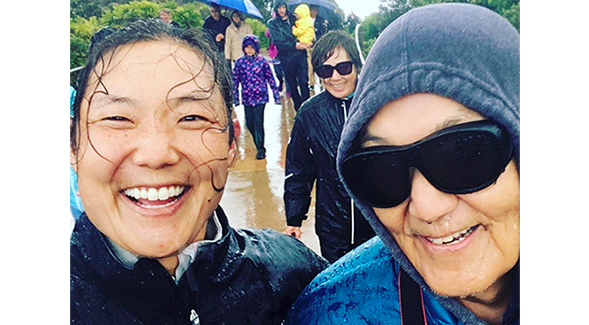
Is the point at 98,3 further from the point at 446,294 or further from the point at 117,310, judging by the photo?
the point at 446,294

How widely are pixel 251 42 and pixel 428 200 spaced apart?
641mm

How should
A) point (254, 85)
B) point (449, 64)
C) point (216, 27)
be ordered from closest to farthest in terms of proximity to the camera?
point (449, 64), point (216, 27), point (254, 85)

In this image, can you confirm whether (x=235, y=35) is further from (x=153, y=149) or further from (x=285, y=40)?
(x=153, y=149)

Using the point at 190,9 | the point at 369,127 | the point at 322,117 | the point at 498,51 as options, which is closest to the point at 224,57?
the point at 190,9

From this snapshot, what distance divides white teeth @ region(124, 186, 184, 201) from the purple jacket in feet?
0.93

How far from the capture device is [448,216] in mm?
1149

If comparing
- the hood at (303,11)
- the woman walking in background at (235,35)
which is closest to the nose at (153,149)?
the woman walking in background at (235,35)

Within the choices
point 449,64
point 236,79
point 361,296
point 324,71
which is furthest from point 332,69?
point 361,296

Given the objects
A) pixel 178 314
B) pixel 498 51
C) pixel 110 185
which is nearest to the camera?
pixel 498 51

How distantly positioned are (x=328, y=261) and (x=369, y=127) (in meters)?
0.52

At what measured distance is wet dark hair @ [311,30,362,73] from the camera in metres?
1.33

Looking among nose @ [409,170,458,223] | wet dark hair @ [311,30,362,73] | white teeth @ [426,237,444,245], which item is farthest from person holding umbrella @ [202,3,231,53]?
white teeth @ [426,237,444,245]

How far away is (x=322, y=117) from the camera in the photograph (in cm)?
142

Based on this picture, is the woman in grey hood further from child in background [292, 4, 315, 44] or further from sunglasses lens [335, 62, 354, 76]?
child in background [292, 4, 315, 44]
